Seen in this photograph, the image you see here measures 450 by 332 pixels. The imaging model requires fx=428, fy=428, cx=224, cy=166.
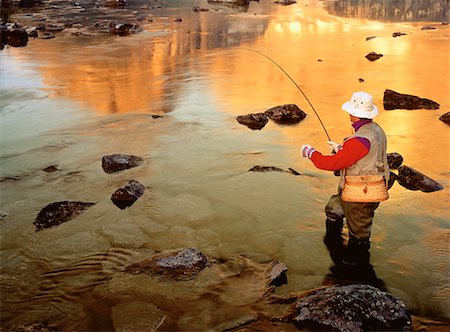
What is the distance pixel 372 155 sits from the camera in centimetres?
398

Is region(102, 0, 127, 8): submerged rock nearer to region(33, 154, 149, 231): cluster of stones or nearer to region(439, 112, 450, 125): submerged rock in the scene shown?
region(439, 112, 450, 125): submerged rock

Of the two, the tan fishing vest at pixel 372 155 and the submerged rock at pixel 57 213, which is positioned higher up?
the tan fishing vest at pixel 372 155

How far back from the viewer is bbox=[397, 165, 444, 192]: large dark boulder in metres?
5.86

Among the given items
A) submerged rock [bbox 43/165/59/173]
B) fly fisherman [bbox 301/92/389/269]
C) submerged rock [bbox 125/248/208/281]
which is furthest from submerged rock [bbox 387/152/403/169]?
submerged rock [bbox 43/165/59/173]

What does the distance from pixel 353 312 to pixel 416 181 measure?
3.21m

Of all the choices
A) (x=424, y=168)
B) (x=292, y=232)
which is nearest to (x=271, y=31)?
(x=424, y=168)

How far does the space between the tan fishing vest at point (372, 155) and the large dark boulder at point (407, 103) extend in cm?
622

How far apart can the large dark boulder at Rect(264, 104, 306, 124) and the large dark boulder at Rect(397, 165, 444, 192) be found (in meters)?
3.20

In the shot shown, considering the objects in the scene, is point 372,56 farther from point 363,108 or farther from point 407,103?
point 363,108

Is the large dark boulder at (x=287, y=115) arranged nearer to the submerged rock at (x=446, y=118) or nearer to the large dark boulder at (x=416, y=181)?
the submerged rock at (x=446, y=118)

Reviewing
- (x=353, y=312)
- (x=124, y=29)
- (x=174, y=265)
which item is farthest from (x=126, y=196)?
(x=124, y=29)

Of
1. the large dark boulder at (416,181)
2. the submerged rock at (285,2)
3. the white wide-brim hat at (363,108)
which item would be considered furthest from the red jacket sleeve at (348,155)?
the submerged rock at (285,2)

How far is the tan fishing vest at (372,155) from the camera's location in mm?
3928

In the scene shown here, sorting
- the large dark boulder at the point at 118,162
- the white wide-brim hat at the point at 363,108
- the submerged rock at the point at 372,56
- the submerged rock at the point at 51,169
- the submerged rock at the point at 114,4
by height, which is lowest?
the submerged rock at the point at 51,169
